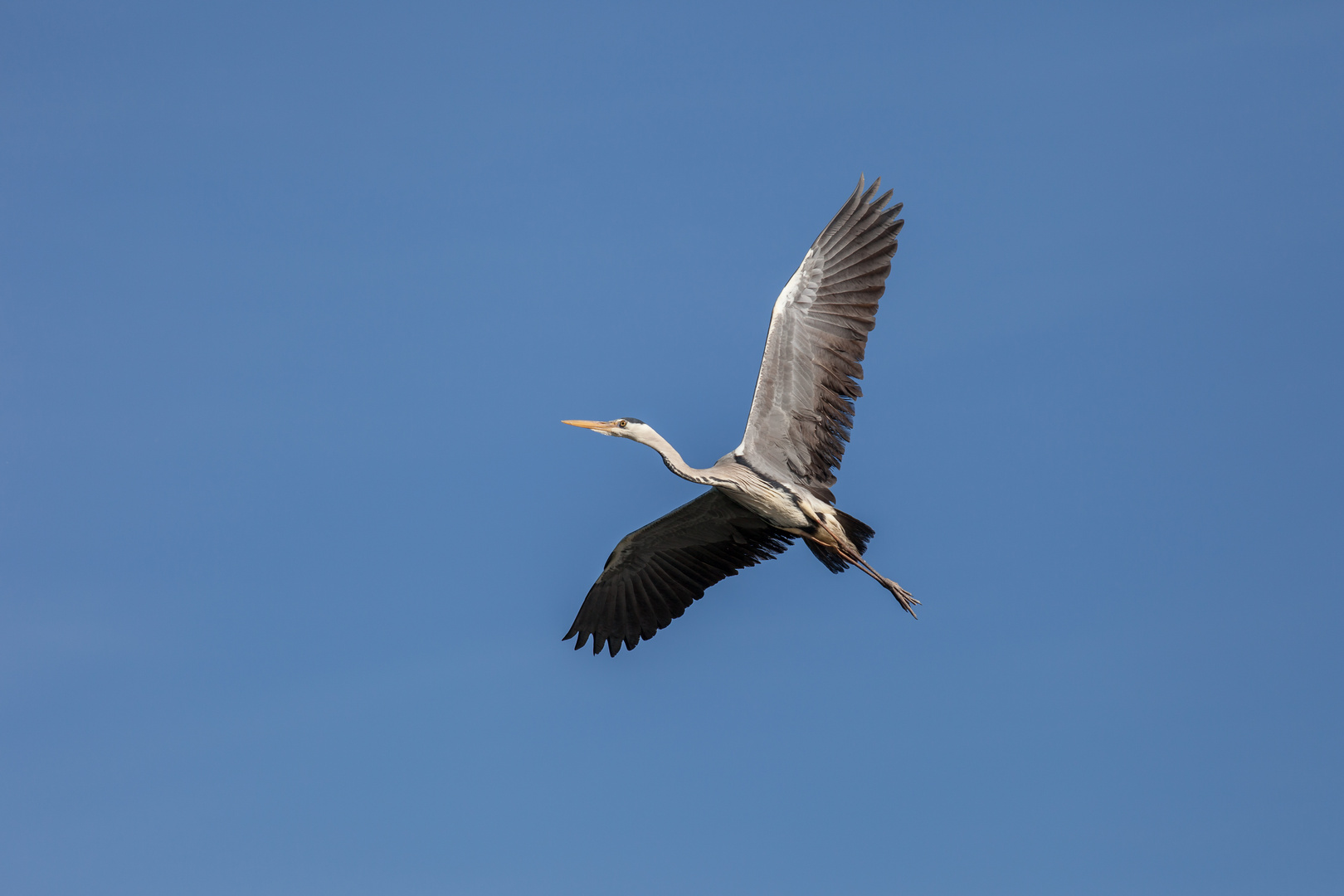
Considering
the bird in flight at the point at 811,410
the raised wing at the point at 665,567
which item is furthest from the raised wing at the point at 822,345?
the raised wing at the point at 665,567

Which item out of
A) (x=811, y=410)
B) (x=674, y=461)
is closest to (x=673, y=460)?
(x=674, y=461)

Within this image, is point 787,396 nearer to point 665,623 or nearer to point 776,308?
point 776,308

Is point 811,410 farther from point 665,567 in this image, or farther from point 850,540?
point 665,567

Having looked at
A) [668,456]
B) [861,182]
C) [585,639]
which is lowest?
[585,639]

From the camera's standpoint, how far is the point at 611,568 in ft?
55.7

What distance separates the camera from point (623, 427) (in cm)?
1594

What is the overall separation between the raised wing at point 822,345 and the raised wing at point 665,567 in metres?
1.31

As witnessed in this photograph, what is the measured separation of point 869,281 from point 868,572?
3.03 metres

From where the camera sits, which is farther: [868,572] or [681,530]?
[681,530]

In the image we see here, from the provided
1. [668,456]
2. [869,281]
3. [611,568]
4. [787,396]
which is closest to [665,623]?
[611,568]

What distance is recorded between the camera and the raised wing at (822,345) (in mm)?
14812

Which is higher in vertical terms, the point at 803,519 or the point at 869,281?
the point at 869,281

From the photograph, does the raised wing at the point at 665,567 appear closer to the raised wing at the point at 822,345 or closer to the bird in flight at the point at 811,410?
the bird in flight at the point at 811,410

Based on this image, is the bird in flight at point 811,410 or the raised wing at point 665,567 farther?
the raised wing at point 665,567
